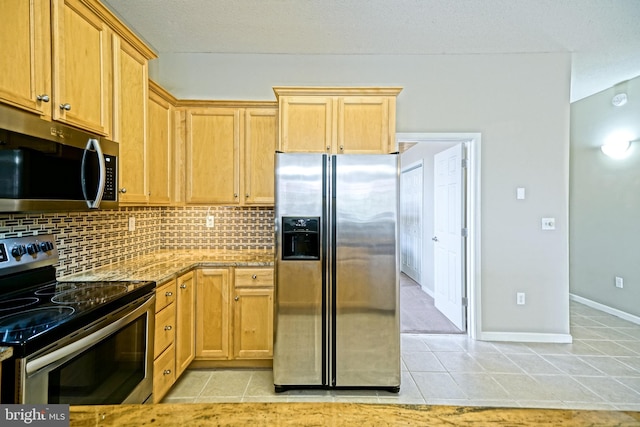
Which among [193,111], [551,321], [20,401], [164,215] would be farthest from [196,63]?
[551,321]

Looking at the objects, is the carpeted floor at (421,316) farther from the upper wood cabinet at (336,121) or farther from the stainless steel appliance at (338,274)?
the upper wood cabinet at (336,121)

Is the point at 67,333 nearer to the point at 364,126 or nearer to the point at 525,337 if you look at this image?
the point at 364,126

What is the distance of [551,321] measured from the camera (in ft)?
10.5

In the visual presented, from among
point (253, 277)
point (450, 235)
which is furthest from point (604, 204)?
point (253, 277)

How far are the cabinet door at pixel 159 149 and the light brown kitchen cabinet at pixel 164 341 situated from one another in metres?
0.77

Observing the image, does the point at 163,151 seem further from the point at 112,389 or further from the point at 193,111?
the point at 112,389

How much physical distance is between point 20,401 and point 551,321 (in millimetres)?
3929

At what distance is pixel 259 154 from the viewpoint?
117 inches

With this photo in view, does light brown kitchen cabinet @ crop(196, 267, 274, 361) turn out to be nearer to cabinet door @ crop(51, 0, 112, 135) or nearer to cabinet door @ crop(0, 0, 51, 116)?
cabinet door @ crop(51, 0, 112, 135)

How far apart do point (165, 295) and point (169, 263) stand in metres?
0.46

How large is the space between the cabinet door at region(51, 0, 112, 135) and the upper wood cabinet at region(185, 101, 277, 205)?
1032 millimetres

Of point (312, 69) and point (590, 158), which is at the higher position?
point (312, 69)

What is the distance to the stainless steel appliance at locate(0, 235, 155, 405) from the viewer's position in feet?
3.67

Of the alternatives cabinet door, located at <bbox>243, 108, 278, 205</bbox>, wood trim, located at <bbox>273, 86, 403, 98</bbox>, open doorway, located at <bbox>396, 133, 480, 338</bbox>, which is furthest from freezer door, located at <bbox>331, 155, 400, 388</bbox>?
open doorway, located at <bbox>396, 133, 480, 338</bbox>
